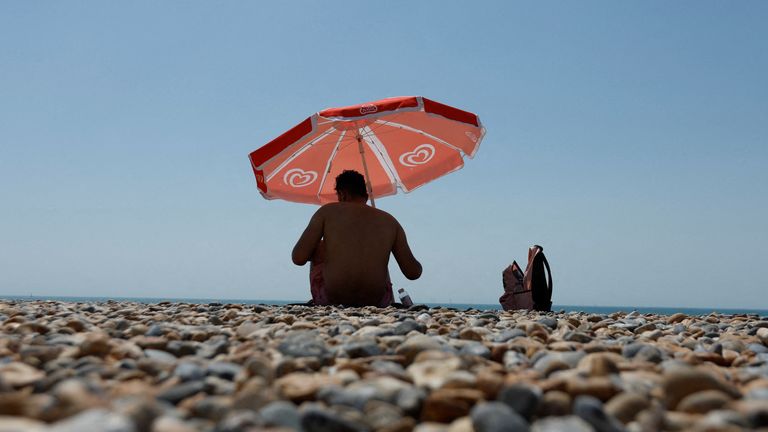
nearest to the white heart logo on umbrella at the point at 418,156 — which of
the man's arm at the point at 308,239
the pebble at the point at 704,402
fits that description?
the man's arm at the point at 308,239

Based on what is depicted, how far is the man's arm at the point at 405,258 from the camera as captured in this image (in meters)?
6.15

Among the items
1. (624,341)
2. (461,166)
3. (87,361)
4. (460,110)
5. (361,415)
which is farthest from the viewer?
(461,166)

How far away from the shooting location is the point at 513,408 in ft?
5.41

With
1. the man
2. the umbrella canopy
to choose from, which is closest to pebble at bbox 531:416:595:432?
the man

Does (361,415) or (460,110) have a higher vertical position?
(460,110)

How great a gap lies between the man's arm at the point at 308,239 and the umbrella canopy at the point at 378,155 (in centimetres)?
80

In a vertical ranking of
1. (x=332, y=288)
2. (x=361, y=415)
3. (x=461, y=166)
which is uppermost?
(x=461, y=166)

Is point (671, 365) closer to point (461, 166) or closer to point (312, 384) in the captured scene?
point (312, 384)

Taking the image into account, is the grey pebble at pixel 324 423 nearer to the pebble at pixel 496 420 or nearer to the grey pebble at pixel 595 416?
the pebble at pixel 496 420

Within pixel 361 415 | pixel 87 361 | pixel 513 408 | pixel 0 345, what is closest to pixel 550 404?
pixel 513 408

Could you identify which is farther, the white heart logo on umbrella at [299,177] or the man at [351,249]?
the white heart logo on umbrella at [299,177]

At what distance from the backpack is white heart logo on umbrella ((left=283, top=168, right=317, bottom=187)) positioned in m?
2.43

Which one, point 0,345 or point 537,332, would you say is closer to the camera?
point 0,345

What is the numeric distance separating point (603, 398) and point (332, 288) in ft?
14.5
